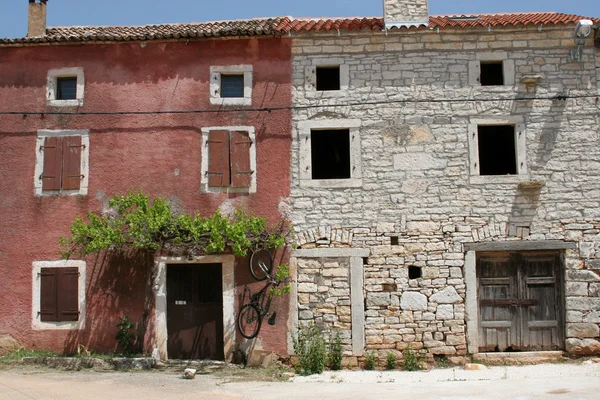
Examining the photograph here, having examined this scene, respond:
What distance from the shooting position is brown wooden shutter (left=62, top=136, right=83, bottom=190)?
11.6m

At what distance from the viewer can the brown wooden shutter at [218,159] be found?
11.5m

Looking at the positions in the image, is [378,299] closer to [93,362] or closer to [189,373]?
[189,373]

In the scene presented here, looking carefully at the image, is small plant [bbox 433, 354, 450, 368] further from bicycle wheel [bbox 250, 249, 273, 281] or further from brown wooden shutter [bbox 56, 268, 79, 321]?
brown wooden shutter [bbox 56, 268, 79, 321]

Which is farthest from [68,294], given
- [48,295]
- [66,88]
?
[66,88]

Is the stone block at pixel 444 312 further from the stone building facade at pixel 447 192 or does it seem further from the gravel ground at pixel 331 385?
the gravel ground at pixel 331 385

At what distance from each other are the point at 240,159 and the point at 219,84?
1.47m

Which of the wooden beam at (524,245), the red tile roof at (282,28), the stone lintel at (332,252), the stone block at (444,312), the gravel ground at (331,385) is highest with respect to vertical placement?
the red tile roof at (282,28)

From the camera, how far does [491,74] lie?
11.9 meters

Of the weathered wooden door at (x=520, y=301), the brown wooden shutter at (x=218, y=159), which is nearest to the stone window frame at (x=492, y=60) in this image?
the weathered wooden door at (x=520, y=301)

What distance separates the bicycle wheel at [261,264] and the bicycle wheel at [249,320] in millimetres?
542

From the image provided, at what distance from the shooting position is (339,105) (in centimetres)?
1156

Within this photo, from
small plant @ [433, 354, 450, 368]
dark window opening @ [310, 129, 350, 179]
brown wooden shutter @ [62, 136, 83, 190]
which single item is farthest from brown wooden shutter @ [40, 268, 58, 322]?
small plant @ [433, 354, 450, 368]

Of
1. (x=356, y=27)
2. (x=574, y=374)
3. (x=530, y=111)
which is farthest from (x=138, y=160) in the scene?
(x=574, y=374)

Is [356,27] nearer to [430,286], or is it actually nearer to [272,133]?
[272,133]
